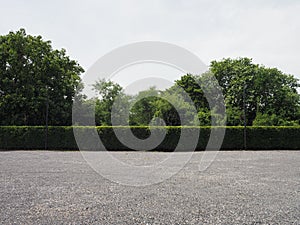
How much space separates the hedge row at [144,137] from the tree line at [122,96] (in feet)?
6.72

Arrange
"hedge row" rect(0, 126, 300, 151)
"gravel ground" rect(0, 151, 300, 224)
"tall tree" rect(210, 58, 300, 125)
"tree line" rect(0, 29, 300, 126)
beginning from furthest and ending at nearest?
"tall tree" rect(210, 58, 300, 125) < "tree line" rect(0, 29, 300, 126) < "hedge row" rect(0, 126, 300, 151) < "gravel ground" rect(0, 151, 300, 224)

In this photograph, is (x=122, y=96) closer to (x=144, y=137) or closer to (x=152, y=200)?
(x=144, y=137)

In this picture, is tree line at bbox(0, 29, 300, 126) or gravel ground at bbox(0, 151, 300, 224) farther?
tree line at bbox(0, 29, 300, 126)

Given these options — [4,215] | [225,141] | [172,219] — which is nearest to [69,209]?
[4,215]

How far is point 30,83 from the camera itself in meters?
24.7

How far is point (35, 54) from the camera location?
24844 millimetres

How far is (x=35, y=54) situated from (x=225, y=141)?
18.1 metres

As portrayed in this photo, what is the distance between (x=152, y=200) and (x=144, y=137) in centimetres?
1417

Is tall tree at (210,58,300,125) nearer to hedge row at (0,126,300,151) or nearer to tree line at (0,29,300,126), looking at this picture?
tree line at (0,29,300,126)

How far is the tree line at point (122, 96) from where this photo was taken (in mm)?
23938

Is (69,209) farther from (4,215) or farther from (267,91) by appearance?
(267,91)

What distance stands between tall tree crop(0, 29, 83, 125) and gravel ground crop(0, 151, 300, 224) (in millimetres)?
18385

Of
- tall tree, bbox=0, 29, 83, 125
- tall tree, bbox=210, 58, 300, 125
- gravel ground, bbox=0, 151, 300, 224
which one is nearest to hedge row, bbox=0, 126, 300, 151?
tall tree, bbox=0, 29, 83, 125

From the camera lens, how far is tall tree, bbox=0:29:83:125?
24.0 metres
